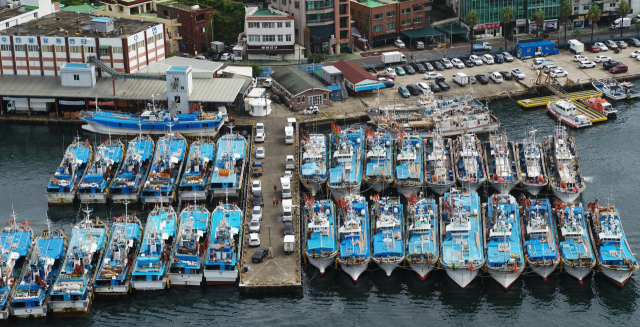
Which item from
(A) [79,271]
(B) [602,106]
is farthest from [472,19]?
(A) [79,271]

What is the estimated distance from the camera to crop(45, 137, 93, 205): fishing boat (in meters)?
Result: 129

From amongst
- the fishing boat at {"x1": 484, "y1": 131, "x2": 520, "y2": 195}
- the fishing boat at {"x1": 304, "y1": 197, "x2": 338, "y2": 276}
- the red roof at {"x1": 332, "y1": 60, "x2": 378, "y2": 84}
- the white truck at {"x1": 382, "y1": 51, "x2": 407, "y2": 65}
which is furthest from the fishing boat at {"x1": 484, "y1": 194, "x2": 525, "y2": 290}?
the white truck at {"x1": 382, "y1": 51, "x2": 407, "y2": 65}

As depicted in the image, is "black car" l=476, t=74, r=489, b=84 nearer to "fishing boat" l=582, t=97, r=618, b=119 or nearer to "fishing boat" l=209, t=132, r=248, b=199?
"fishing boat" l=582, t=97, r=618, b=119

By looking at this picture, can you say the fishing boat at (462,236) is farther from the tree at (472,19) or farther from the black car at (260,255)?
the tree at (472,19)

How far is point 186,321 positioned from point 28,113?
219ft

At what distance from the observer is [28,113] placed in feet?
518

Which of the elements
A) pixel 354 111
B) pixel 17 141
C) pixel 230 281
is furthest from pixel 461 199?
pixel 17 141

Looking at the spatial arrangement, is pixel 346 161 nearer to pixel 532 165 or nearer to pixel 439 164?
pixel 439 164

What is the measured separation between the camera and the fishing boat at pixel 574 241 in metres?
110

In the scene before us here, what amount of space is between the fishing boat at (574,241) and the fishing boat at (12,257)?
2376 inches

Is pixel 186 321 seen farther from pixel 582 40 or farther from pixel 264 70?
pixel 582 40

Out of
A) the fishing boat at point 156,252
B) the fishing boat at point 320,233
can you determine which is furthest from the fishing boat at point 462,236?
the fishing boat at point 156,252

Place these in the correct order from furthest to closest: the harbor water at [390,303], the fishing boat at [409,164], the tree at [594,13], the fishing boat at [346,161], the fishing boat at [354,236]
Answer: the tree at [594,13]
the fishing boat at [409,164]
the fishing boat at [346,161]
the fishing boat at [354,236]
the harbor water at [390,303]

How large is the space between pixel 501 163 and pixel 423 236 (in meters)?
24.2
